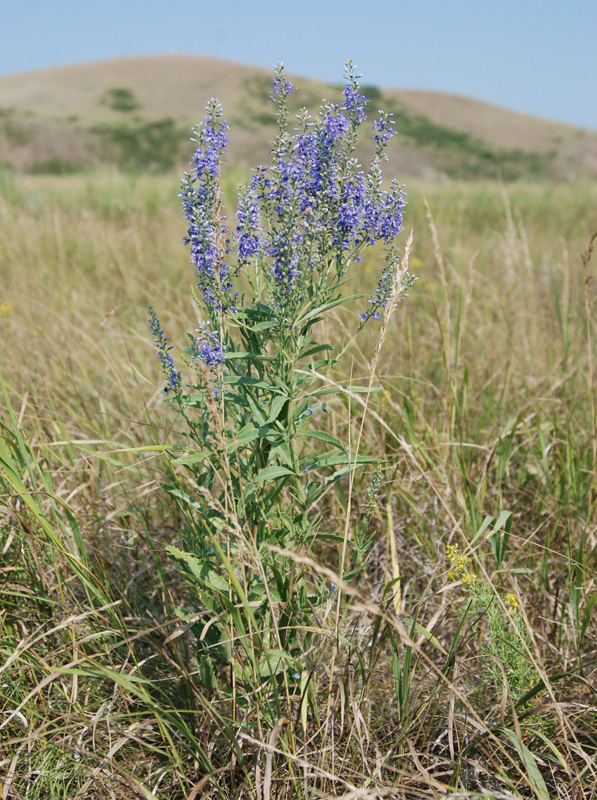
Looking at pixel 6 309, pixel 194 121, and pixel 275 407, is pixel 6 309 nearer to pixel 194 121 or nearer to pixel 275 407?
pixel 275 407

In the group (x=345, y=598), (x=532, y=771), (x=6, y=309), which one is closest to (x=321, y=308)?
(x=345, y=598)

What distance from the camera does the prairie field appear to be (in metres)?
1.42

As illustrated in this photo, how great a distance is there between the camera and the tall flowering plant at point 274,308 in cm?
136

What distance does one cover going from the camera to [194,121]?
39750 mm

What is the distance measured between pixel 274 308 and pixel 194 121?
140 feet

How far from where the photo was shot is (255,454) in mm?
1504

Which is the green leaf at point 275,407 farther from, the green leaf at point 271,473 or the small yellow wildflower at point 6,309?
the small yellow wildflower at point 6,309

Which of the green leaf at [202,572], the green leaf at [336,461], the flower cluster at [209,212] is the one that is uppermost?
the flower cluster at [209,212]

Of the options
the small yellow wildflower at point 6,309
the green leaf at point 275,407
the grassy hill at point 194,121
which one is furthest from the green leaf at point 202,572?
the grassy hill at point 194,121

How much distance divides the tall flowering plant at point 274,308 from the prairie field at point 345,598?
100 millimetres

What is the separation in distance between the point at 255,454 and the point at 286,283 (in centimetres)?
43

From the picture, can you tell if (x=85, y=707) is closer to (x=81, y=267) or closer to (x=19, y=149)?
(x=81, y=267)

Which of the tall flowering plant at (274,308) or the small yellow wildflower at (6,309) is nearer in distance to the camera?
the tall flowering plant at (274,308)

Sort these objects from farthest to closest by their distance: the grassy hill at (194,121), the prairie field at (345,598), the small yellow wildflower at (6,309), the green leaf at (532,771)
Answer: the grassy hill at (194,121) → the small yellow wildflower at (6,309) → the prairie field at (345,598) → the green leaf at (532,771)
